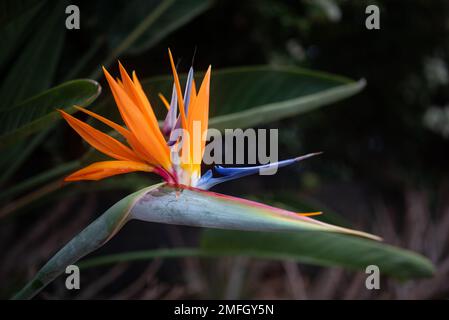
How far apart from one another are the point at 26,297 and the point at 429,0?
1.99m

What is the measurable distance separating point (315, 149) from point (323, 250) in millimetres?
A: 1218

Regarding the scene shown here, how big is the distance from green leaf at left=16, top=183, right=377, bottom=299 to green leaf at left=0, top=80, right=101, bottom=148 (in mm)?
176

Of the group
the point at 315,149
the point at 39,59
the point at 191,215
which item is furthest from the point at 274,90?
the point at 315,149

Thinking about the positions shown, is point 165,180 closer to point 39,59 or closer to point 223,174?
point 223,174

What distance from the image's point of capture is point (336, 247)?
3.82ft

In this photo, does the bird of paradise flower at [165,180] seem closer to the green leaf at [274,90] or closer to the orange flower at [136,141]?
the orange flower at [136,141]

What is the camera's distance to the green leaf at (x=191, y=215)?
0.51 meters

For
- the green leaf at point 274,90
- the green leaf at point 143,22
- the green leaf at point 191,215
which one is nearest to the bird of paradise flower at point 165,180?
the green leaf at point 191,215

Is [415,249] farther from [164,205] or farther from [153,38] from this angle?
[164,205]

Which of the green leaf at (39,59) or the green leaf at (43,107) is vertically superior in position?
the green leaf at (39,59)

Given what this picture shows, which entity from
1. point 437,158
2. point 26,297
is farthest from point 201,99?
point 437,158

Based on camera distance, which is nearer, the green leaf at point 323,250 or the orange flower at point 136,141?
the orange flower at point 136,141

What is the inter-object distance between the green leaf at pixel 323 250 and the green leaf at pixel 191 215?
627 mm
